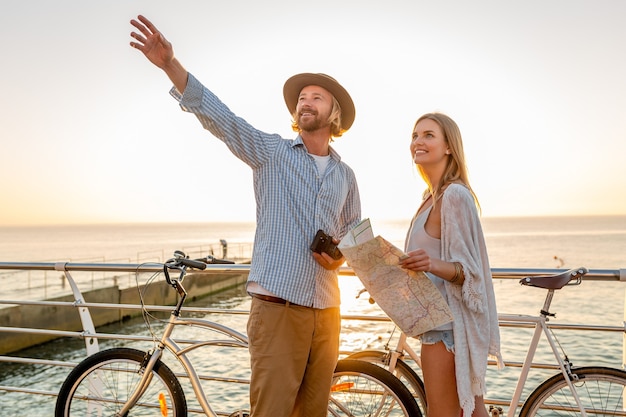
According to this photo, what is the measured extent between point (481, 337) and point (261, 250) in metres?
0.85

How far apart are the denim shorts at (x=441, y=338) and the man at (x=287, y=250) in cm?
38

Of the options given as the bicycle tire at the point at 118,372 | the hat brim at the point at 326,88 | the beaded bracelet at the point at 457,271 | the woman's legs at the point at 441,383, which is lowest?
the bicycle tire at the point at 118,372

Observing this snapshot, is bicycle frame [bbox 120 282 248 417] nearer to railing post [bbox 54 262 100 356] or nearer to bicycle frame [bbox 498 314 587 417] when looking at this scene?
railing post [bbox 54 262 100 356]

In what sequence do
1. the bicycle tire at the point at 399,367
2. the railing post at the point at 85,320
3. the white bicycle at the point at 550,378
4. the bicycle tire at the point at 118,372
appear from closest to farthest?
the white bicycle at the point at 550,378 < the bicycle tire at the point at 399,367 < the bicycle tire at the point at 118,372 < the railing post at the point at 85,320

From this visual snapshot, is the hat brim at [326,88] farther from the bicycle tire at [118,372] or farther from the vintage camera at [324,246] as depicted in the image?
the bicycle tire at [118,372]

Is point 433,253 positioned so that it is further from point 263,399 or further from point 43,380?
point 43,380

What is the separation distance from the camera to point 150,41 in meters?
1.97

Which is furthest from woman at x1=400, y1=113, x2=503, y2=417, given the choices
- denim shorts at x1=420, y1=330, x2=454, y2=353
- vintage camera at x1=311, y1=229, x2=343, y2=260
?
vintage camera at x1=311, y1=229, x2=343, y2=260

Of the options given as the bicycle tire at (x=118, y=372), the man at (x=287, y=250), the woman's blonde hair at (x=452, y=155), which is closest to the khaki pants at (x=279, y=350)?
the man at (x=287, y=250)

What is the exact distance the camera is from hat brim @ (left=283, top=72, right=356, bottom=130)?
2.32m

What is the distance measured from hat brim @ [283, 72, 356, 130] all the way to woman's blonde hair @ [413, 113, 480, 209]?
0.36 meters

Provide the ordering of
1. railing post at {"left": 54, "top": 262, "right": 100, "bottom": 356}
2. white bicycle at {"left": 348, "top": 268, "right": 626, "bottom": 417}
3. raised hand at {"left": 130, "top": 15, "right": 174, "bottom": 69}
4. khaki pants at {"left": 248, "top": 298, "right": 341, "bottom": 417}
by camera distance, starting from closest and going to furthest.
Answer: raised hand at {"left": 130, "top": 15, "right": 174, "bottom": 69} → khaki pants at {"left": 248, "top": 298, "right": 341, "bottom": 417} → white bicycle at {"left": 348, "top": 268, "right": 626, "bottom": 417} → railing post at {"left": 54, "top": 262, "right": 100, "bottom": 356}

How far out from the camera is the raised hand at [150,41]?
1969 millimetres

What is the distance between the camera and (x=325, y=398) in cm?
227
